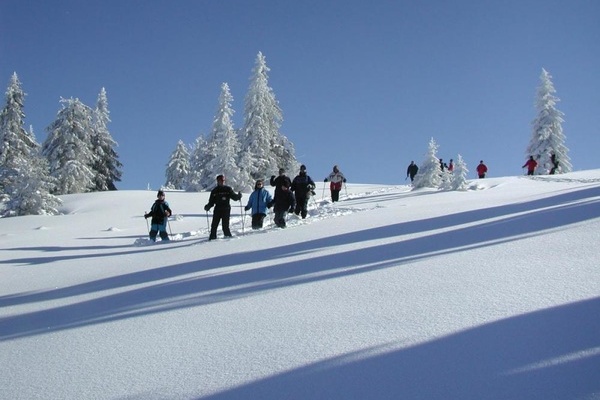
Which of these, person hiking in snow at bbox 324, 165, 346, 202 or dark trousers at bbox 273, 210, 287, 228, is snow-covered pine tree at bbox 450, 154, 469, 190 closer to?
person hiking in snow at bbox 324, 165, 346, 202

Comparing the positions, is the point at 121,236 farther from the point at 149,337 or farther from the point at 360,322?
the point at 360,322

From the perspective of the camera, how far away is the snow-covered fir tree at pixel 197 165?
52.7 m

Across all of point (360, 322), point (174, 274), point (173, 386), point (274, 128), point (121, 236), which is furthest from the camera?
point (274, 128)

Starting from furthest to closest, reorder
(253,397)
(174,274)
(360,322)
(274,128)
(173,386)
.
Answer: (274,128) → (174,274) → (360,322) → (173,386) → (253,397)

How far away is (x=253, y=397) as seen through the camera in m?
3.31

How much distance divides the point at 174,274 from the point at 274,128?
44.8m

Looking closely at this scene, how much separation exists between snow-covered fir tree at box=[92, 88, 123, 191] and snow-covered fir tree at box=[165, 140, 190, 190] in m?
15.5

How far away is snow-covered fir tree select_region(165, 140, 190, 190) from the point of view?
65750 millimetres

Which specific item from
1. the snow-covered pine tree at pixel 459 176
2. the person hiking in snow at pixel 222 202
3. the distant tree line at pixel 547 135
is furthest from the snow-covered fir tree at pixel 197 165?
the person hiking in snow at pixel 222 202

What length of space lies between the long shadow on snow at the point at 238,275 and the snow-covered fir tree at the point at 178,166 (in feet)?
190

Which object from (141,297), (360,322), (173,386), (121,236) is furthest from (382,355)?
(121,236)

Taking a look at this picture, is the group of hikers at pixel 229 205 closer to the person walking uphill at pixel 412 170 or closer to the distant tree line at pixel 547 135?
the person walking uphill at pixel 412 170

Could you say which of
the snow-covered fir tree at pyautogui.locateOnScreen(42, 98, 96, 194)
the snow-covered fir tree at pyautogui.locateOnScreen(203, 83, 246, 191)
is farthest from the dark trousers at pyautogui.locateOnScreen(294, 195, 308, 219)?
the snow-covered fir tree at pyautogui.locateOnScreen(42, 98, 96, 194)

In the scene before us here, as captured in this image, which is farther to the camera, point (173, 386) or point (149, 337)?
point (149, 337)
